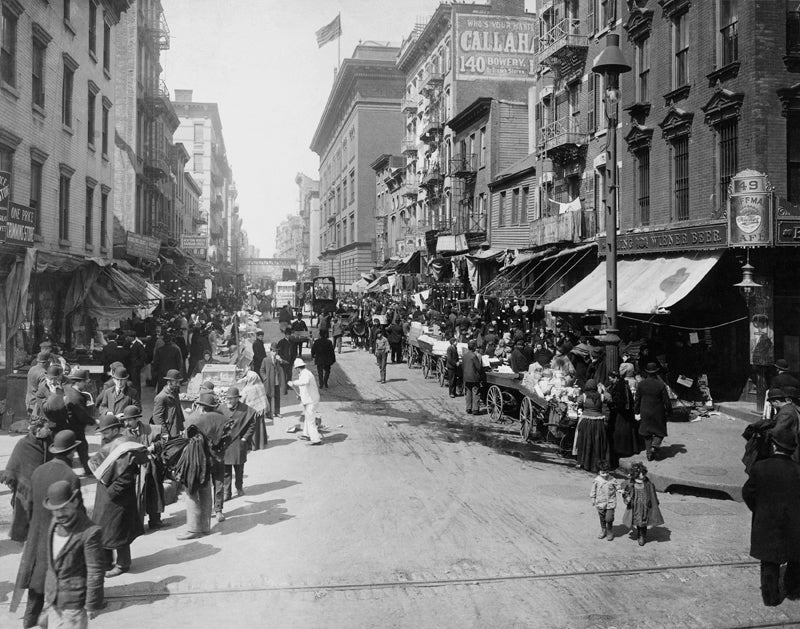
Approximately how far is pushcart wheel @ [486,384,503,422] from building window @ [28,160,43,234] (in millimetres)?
14068

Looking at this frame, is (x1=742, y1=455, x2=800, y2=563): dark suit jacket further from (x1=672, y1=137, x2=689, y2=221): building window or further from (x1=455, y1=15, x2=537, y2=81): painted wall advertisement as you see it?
(x1=455, y1=15, x2=537, y2=81): painted wall advertisement

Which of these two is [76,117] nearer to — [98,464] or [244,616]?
[98,464]

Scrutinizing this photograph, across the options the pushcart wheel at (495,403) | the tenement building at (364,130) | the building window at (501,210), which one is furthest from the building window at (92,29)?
the tenement building at (364,130)

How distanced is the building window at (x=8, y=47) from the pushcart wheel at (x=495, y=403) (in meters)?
15.0

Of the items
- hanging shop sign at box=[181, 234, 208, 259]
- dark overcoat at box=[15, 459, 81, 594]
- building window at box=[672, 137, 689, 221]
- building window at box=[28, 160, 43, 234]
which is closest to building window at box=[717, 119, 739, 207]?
building window at box=[672, 137, 689, 221]

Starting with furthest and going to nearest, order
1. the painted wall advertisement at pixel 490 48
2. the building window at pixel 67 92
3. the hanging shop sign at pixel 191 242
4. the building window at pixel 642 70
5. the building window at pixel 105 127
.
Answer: the hanging shop sign at pixel 191 242
the painted wall advertisement at pixel 490 48
the building window at pixel 105 127
the building window at pixel 67 92
the building window at pixel 642 70

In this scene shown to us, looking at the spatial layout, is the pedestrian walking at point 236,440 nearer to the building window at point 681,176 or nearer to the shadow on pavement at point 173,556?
the shadow on pavement at point 173,556

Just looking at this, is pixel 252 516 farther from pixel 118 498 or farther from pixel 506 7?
pixel 506 7

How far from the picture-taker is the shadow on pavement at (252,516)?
9547mm

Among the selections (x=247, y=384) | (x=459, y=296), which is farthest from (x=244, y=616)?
(x=459, y=296)

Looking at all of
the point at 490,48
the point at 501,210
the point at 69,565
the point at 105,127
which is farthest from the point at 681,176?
the point at 490,48

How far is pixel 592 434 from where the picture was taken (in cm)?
1282

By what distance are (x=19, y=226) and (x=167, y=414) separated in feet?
25.3

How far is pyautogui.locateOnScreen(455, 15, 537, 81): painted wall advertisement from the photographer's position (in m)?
46.1
